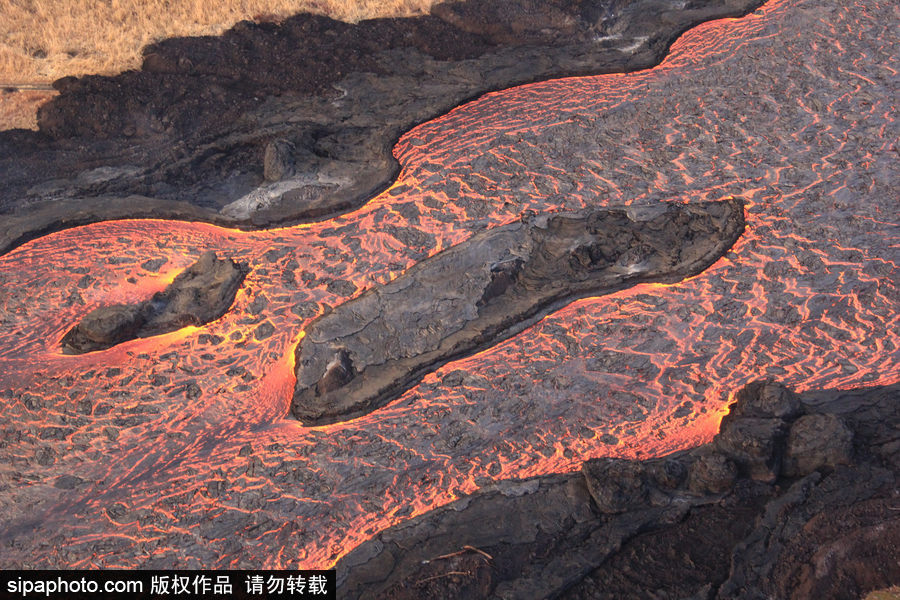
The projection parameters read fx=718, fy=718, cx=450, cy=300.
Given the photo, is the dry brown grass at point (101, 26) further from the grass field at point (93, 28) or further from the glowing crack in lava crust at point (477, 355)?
the glowing crack in lava crust at point (477, 355)

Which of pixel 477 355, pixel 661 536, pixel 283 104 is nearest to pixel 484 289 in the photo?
pixel 477 355

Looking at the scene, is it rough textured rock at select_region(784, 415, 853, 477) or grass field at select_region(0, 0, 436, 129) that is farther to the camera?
grass field at select_region(0, 0, 436, 129)

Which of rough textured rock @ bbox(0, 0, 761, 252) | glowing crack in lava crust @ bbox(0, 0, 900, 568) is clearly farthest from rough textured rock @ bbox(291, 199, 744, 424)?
rough textured rock @ bbox(0, 0, 761, 252)

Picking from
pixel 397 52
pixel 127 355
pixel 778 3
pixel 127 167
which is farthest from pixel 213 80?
pixel 778 3

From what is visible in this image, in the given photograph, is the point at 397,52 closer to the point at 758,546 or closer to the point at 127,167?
the point at 127,167

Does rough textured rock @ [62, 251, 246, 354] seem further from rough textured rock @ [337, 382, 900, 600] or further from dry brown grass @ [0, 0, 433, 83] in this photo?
dry brown grass @ [0, 0, 433, 83]

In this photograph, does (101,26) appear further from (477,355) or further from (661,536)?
(661,536)

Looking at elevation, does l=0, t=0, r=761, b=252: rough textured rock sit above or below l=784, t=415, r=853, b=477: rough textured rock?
above
